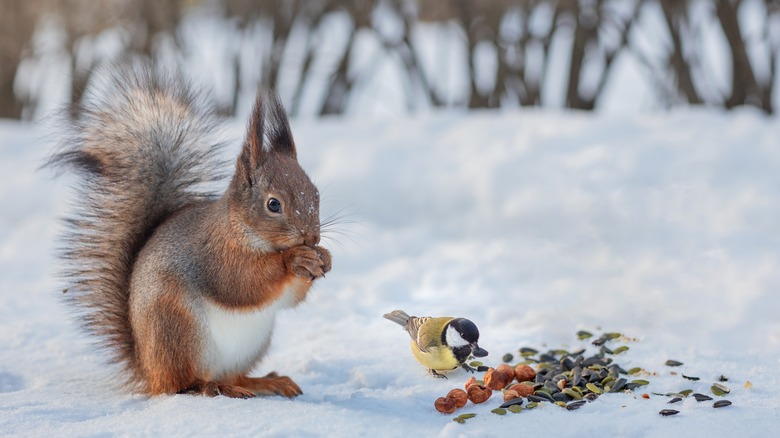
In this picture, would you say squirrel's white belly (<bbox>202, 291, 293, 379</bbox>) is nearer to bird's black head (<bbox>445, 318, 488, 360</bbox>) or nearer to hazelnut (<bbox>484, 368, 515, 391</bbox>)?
bird's black head (<bbox>445, 318, 488, 360</bbox>)

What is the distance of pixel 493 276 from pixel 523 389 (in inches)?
56.1

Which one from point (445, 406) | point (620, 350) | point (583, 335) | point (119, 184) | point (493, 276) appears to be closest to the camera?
point (445, 406)

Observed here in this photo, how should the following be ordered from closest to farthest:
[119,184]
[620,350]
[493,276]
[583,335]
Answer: [119,184] → [620,350] → [583,335] → [493,276]

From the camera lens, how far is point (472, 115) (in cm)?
530

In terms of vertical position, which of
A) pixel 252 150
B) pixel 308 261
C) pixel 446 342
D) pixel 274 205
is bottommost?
pixel 446 342

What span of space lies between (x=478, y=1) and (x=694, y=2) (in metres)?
1.44

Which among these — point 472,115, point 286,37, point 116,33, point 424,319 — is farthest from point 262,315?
point 116,33

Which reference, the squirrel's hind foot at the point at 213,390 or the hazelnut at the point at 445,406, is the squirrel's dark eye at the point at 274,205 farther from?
the hazelnut at the point at 445,406

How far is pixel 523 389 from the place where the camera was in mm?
2357

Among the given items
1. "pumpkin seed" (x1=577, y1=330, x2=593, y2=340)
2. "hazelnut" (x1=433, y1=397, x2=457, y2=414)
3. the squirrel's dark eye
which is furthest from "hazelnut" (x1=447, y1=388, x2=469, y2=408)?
"pumpkin seed" (x1=577, y1=330, x2=593, y2=340)

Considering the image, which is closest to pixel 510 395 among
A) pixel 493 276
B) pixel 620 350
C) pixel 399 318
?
pixel 399 318

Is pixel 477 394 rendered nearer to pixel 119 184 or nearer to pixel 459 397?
pixel 459 397

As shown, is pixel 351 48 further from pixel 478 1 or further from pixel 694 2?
pixel 694 2

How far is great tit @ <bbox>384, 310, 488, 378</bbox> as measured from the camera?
2471 mm
